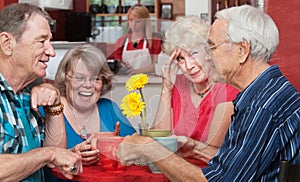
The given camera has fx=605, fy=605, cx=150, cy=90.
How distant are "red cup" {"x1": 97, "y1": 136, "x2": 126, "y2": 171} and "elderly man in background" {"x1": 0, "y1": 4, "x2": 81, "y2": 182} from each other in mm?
126

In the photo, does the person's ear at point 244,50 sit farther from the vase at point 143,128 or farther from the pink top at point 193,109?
the vase at point 143,128

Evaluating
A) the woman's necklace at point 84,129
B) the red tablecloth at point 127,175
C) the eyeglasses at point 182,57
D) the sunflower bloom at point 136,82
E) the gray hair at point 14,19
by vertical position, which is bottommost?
the red tablecloth at point 127,175

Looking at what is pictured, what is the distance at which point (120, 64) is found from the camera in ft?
7.39

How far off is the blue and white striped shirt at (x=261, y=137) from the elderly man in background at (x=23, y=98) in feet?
1.85

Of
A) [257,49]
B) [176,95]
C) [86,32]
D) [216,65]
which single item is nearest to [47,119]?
[176,95]

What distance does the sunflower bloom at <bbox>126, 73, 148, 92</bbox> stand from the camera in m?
2.13

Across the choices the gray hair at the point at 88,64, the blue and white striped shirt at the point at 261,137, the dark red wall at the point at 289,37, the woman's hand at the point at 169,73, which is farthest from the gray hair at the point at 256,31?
the dark red wall at the point at 289,37

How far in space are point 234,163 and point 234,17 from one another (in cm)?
51

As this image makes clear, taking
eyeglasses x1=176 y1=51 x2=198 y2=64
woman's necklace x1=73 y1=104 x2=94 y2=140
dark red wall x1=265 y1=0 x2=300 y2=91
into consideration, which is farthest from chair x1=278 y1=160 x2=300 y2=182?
dark red wall x1=265 y1=0 x2=300 y2=91

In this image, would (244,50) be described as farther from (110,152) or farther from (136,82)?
(110,152)

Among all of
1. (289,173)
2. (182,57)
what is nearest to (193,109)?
(182,57)

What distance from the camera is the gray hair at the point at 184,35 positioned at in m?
2.25

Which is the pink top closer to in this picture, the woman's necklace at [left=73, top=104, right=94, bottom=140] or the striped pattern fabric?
the woman's necklace at [left=73, top=104, right=94, bottom=140]

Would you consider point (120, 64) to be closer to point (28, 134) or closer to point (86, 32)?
point (28, 134)
